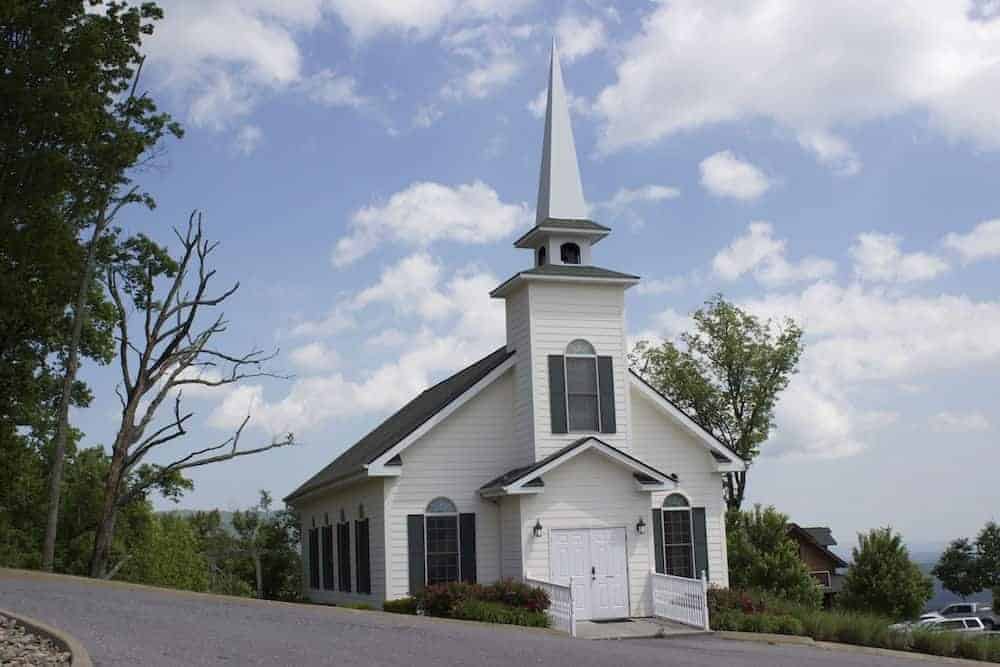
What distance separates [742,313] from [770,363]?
7.71 feet

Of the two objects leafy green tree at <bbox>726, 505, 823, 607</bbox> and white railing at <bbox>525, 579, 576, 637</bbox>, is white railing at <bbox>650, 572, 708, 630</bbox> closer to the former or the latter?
white railing at <bbox>525, 579, 576, 637</bbox>

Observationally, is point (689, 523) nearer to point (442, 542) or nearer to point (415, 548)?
point (442, 542)

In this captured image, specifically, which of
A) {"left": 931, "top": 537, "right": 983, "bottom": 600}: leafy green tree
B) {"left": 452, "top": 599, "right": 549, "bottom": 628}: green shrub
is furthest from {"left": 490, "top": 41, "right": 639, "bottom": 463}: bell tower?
{"left": 931, "top": 537, "right": 983, "bottom": 600}: leafy green tree

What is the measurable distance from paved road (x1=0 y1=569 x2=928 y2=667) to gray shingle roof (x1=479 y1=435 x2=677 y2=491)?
413cm

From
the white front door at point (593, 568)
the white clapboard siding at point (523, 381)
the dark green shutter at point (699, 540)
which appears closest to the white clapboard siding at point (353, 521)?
the white clapboard siding at point (523, 381)

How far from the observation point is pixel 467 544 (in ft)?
78.0

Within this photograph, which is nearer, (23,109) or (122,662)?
(122,662)

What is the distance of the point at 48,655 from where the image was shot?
11273 millimetres

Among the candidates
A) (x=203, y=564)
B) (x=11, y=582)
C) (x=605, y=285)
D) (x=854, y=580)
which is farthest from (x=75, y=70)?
(x=203, y=564)

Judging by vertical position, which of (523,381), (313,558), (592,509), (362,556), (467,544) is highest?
(523,381)

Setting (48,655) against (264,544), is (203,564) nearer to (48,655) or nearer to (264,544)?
(264,544)

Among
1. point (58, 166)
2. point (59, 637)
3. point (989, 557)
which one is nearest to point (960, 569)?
point (989, 557)

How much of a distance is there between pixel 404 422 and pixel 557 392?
6.13 m

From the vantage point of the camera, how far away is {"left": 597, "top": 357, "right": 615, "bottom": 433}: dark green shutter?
24.7 meters
